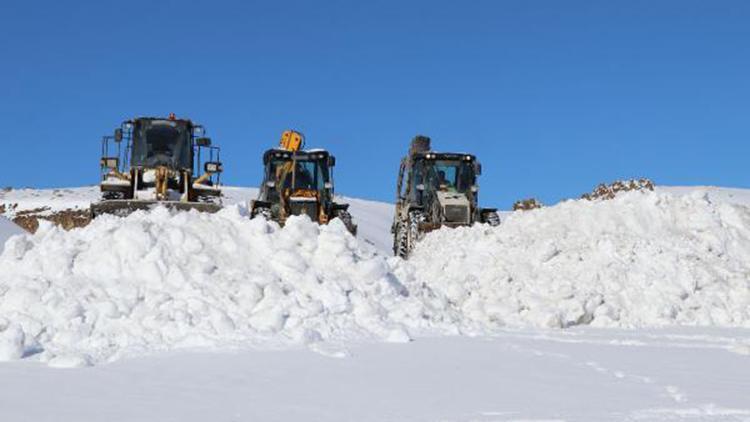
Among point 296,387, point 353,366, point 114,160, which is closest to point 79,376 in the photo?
point 296,387

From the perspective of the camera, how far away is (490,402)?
6047mm

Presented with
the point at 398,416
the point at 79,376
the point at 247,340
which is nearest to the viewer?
the point at 398,416

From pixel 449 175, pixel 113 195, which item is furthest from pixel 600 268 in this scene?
pixel 113 195

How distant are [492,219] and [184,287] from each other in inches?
418

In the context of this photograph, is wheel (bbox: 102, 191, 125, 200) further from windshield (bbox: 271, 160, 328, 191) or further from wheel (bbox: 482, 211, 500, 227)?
wheel (bbox: 482, 211, 500, 227)

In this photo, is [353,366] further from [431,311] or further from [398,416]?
[431,311]

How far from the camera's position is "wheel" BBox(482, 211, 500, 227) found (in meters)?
18.5

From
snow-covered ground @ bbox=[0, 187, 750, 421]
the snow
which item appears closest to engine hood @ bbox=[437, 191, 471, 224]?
snow-covered ground @ bbox=[0, 187, 750, 421]

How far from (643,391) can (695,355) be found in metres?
2.57

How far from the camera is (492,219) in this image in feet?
61.2

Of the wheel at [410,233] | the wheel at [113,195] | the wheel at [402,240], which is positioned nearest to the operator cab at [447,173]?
the wheel at [410,233]

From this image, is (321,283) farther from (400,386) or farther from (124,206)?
(124,206)

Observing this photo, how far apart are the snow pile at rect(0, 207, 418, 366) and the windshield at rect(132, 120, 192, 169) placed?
7718mm

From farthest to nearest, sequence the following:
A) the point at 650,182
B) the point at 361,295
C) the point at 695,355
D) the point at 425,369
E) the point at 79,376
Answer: the point at 650,182 < the point at 361,295 < the point at 695,355 < the point at 425,369 < the point at 79,376
